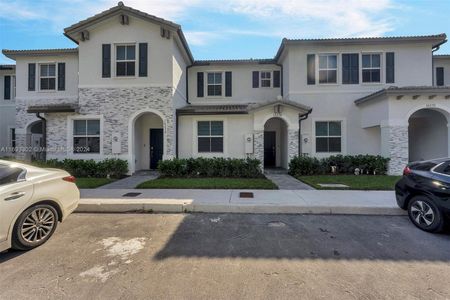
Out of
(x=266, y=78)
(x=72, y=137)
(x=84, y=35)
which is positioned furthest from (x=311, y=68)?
(x=72, y=137)

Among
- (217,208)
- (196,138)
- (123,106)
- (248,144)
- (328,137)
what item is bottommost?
(217,208)

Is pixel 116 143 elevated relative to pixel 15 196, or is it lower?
elevated

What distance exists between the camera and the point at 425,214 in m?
4.77

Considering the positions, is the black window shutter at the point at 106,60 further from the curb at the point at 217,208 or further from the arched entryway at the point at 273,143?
the arched entryway at the point at 273,143

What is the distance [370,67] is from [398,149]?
17.2 feet

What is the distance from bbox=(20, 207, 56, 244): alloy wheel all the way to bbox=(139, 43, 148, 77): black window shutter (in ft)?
30.5

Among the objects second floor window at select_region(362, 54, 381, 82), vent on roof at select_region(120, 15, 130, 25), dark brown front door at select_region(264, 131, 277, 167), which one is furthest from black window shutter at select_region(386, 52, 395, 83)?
vent on roof at select_region(120, 15, 130, 25)

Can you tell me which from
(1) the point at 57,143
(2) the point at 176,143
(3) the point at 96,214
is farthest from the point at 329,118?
(1) the point at 57,143

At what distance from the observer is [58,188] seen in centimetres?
443

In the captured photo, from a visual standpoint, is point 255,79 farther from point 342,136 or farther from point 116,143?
point 116,143

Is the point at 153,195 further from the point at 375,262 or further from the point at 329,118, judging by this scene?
the point at 329,118

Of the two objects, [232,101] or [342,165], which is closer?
[342,165]

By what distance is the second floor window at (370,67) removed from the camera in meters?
13.4

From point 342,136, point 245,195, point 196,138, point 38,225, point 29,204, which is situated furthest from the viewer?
point 342,136
